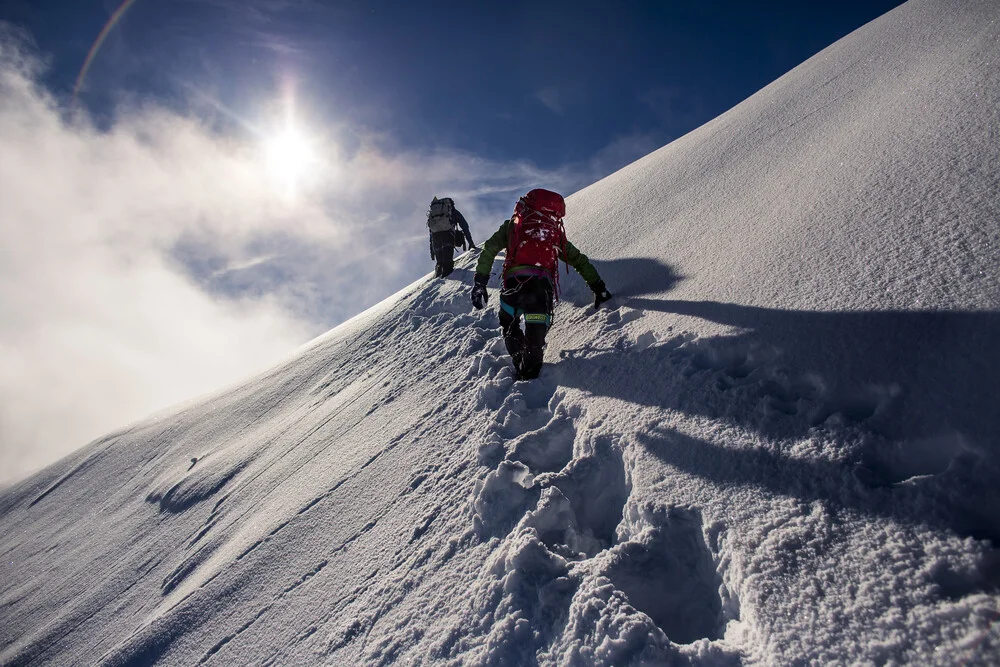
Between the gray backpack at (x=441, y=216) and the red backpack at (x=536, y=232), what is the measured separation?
495cm

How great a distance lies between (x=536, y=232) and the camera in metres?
3.95

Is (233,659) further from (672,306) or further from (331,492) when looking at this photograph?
(672,306)

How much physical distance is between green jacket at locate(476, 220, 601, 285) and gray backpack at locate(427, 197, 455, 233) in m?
4.82

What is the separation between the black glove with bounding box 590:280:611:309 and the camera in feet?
13.4

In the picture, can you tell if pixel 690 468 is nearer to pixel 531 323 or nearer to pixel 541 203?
pixel 531 323

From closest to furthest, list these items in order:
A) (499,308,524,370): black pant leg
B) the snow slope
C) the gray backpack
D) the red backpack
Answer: the snow slope
(499,308,524,370): black pant leg
the red backpack
the gray backpack

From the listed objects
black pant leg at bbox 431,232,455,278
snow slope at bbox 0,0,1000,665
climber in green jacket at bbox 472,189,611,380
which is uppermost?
black pant leg at bbox 431,232,455,278

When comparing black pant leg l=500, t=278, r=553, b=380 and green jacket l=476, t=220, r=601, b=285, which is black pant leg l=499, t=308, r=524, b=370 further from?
green jacket l=476, t=220, r=601, b=285

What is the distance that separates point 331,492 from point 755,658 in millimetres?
2996

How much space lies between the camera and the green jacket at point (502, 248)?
4.06 metres

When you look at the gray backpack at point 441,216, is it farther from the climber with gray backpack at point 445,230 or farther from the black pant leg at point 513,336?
the black pant leg at point 513,336

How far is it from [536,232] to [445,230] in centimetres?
507

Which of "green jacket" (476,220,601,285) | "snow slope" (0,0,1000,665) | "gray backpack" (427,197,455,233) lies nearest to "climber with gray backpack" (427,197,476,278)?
"gray backpack" (427,197,455,233)

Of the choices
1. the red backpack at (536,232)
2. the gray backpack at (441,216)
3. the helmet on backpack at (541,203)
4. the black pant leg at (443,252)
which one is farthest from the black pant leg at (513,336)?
the gray backpack at (441,216)
